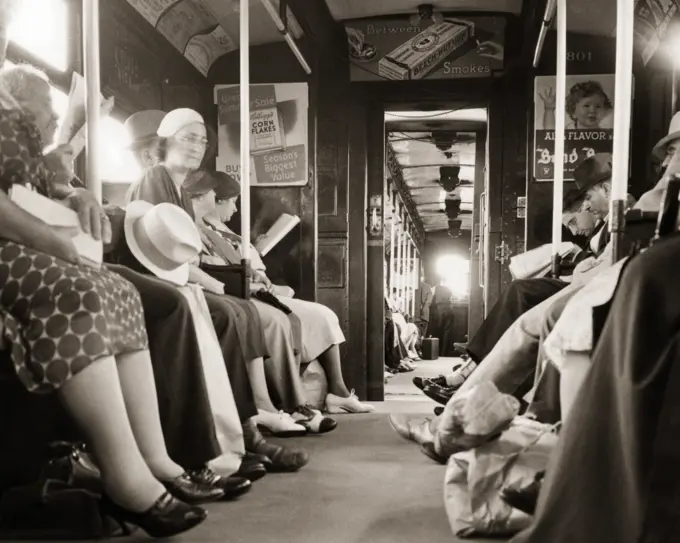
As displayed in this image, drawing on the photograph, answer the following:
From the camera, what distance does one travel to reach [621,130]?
89.7 inches

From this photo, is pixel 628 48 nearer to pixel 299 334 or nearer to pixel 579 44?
pixel 299 334

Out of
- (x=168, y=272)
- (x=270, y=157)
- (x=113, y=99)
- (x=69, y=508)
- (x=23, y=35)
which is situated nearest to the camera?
(x=69, y=508)

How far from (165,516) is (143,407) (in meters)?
0.33

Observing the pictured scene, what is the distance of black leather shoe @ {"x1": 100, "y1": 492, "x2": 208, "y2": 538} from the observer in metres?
1.99

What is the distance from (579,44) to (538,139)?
0.85 meters

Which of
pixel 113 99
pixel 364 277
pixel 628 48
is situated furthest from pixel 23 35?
pixel 364 277

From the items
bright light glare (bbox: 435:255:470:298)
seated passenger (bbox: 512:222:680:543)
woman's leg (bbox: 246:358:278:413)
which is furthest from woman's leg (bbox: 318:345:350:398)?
bright light glare (bbox: 435:255:470:298)

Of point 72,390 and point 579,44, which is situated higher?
point 579,44

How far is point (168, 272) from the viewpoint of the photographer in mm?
2916

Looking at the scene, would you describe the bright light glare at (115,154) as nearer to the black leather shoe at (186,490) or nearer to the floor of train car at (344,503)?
the floor of train car at (344,503)

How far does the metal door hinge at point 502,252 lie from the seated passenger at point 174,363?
13.9 feet

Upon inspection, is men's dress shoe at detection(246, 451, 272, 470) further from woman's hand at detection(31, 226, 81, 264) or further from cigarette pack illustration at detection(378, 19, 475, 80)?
cigarette pack illustration at detection(378, 19, 475, 80)

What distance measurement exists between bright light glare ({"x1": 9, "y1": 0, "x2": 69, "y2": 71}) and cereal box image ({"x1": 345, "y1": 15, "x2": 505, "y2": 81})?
2873mm

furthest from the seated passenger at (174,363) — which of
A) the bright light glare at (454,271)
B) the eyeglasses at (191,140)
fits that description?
the bright light glare at (454,271)
